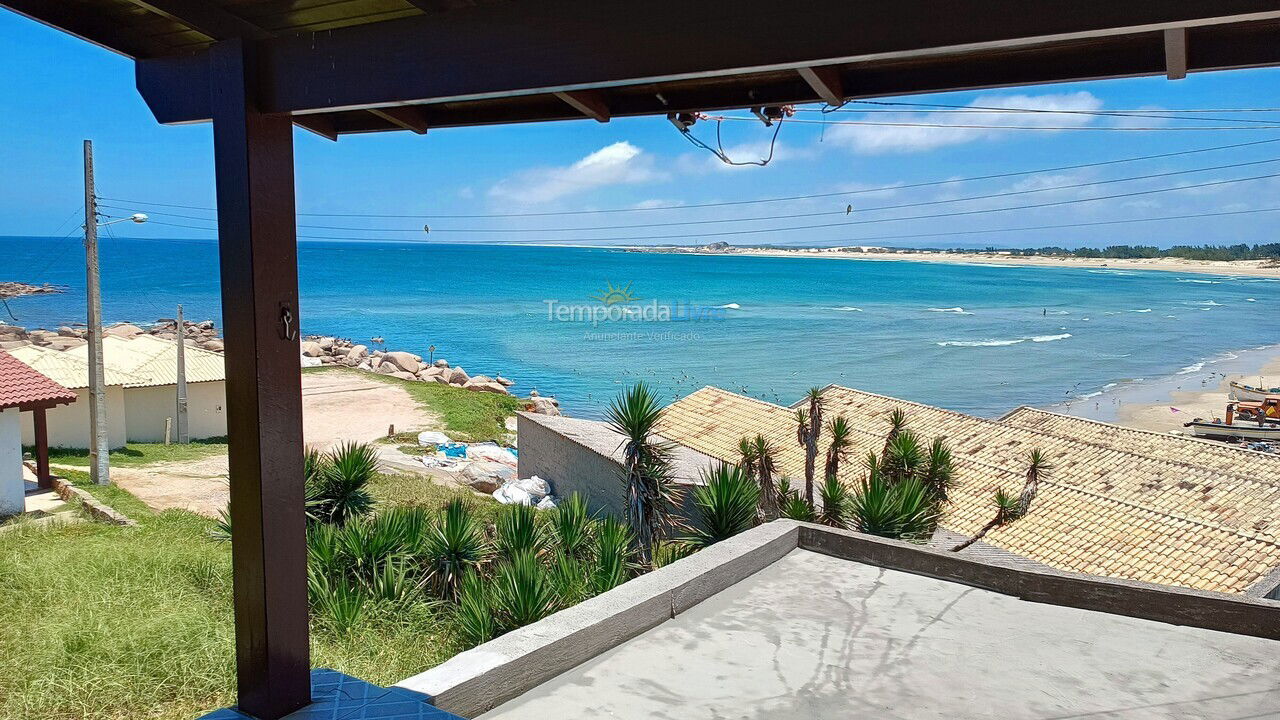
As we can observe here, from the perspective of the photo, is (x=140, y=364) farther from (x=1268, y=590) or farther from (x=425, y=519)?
(x=1268, y=590)

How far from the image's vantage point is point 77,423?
2108 cm

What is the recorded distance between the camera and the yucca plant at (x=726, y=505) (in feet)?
24.1

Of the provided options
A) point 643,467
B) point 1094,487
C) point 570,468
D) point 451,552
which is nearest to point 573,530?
point 451,552

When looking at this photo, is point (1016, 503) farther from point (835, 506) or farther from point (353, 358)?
point (353, 358)

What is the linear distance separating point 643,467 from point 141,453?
17227 mm

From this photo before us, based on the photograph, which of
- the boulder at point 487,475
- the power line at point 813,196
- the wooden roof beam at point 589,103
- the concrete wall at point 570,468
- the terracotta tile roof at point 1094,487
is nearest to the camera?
the wooden roof beam at point 589,103

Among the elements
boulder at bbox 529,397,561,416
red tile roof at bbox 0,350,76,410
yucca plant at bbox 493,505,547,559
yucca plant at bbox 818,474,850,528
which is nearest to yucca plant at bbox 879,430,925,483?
yucca plant at bbox 818,474,850,528

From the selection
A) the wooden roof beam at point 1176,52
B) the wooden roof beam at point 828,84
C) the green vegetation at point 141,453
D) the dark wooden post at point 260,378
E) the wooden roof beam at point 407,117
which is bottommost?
the green vegetation at point 141,453

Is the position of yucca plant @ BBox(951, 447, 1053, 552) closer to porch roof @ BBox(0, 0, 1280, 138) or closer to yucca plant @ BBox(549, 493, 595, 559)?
yucca plant @ BBox(549, 493, 595, 559)

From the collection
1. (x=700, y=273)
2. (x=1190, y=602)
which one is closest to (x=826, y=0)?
(x=1190, y=602)

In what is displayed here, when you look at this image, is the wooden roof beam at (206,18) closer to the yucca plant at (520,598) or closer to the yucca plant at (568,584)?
the yucca plant at (520,598)

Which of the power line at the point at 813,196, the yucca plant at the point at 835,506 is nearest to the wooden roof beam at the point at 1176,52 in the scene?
the yucca plant at the point at 835,506

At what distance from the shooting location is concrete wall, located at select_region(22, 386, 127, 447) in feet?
68.0

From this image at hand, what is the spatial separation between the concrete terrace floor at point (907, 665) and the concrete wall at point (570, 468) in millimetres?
7647
